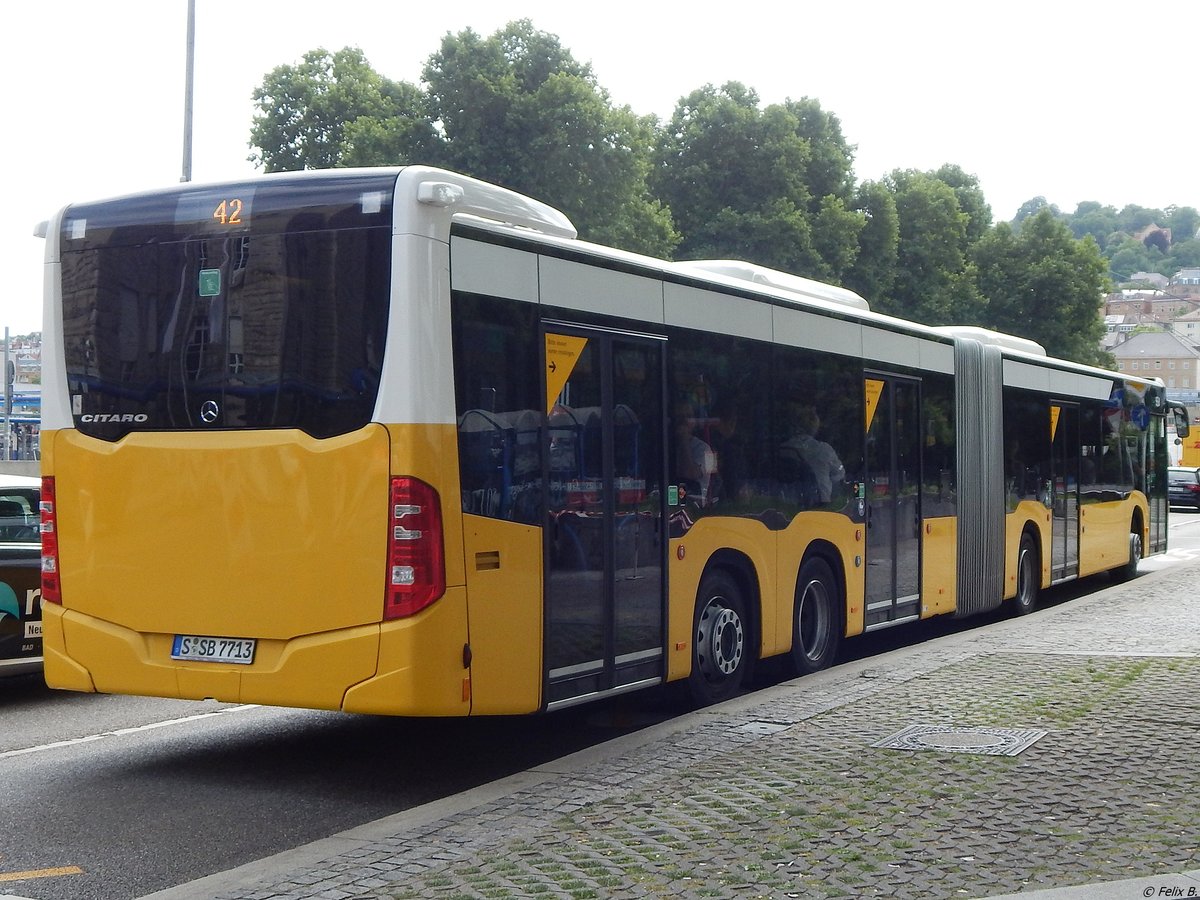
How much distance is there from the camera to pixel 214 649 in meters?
7.56

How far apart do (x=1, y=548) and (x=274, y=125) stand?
4852cm

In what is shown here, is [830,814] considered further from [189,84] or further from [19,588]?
[189,84]

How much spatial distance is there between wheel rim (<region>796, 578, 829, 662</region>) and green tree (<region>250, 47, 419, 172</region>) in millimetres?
44242

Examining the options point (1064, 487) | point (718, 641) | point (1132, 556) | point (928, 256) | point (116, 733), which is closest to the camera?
point (116, 733)

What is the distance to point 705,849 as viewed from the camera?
227 inches

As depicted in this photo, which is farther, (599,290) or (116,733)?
(116,733)

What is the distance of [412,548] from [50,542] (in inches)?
88.7

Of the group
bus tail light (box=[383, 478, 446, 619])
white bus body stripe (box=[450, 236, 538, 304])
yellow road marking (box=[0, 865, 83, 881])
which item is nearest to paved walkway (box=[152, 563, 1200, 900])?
yellow road marking (box=[0, 865, 83, 881])

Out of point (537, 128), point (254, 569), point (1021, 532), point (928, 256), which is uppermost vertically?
point (537, 128)

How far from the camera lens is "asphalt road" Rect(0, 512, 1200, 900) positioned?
6.27 metres

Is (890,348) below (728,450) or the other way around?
the other way around

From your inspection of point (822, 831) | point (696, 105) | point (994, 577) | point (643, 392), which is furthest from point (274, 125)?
point (822, 831)

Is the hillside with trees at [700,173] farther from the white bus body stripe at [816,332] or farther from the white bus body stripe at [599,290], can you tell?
the white bus body stripe at [599,290]

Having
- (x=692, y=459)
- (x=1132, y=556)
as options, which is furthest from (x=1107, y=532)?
(x=692, y=459)
